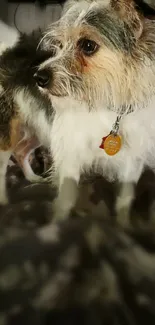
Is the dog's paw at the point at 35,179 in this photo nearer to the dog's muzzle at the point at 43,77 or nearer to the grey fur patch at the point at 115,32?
the dog's muzzle at the point at 43,77

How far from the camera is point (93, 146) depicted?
1.63m

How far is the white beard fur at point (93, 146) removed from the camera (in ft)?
5.20

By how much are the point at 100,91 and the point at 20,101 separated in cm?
41

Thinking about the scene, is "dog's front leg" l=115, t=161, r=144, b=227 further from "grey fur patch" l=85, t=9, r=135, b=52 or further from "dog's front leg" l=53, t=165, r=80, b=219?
"grey fur patch" l=85, t=9, r=135, b=52

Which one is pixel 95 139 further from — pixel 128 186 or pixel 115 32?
pixel 115 32

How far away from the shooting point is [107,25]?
4.55 feet

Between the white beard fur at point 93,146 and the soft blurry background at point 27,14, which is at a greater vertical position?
the soft blurry background at point 27,14

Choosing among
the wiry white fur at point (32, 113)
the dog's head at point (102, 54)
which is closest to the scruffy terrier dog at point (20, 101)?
the wiry white fur at point (32, 113)

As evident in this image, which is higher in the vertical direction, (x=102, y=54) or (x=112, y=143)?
(x=102, y=54)

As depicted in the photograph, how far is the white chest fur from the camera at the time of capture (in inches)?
62.4

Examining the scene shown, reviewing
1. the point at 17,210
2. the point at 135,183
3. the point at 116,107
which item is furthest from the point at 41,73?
the point at 135,183

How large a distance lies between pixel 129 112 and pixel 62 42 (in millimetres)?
291

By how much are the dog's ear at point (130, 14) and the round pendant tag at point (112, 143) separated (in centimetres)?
33

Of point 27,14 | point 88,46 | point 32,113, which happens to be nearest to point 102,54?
point 88,46
